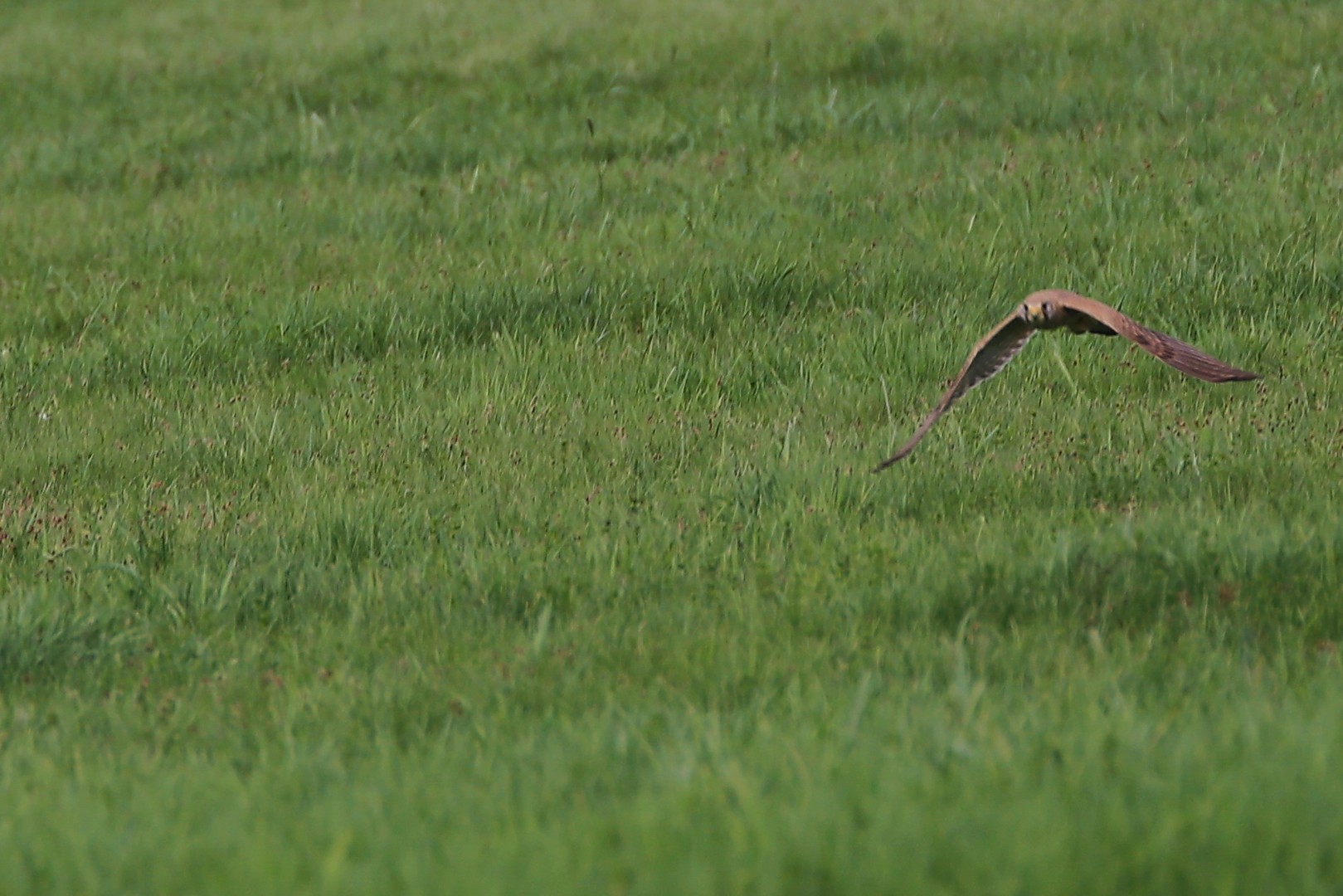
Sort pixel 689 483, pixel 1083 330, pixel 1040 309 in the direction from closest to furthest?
1. pixel 1040 309
2. pixel 1083 330
3. pixel 689 483

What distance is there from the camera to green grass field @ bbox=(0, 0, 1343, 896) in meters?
2.63

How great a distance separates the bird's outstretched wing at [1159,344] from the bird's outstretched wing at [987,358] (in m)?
0.19

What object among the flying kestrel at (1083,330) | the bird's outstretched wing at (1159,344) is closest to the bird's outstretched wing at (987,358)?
the flying kestrel at (1083,330)

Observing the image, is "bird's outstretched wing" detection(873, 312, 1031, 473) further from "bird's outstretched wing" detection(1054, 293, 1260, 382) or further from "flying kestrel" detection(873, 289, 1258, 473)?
"bird's outstretched wing" detection(1054, 293, 1260, 382)

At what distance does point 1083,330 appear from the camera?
425 cm

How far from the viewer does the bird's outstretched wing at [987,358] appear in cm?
404

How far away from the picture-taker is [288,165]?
412 inches

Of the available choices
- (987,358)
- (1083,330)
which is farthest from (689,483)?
(1083,330)

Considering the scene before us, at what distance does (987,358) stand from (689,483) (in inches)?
50.1

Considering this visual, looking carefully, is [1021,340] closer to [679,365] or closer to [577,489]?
[577,489]

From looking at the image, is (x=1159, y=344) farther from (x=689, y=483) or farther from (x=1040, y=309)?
(x=689, y=483)

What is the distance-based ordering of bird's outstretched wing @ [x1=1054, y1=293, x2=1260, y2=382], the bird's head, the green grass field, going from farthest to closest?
the bird's head → bird's outstretched wing @ [x1=1054, y1=293, x2=1260, y2=382] → the green grass field

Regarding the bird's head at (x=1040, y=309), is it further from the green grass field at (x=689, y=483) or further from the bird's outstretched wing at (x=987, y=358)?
the green grass field at (x=689, y=483)

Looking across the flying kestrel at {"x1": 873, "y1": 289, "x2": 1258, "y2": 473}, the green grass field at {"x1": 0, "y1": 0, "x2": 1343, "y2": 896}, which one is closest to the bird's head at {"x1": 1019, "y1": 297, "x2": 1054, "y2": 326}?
the flying kestrel at {"x1": 873, "y1": 289, "x2": 1258, "y2": 473}
